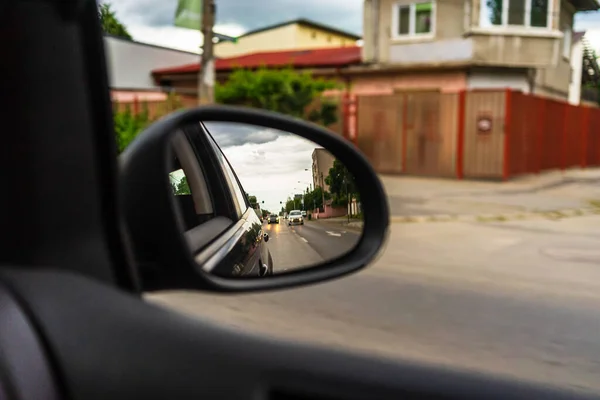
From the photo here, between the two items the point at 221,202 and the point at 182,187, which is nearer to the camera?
the point at 182,187

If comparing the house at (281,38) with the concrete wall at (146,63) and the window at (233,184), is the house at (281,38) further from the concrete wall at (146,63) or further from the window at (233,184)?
the window at (233,184)

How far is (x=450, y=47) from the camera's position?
18984 mm

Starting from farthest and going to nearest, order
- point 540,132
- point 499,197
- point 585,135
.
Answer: point 540,132, point 499,197, point 585,135

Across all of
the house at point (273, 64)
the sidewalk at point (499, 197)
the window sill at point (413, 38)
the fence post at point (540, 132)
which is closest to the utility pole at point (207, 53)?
the sidewalk at point (499, 197)

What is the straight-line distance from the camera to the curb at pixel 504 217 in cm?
560

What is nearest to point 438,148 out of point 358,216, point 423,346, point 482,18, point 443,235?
point 482,18

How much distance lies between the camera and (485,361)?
346cm

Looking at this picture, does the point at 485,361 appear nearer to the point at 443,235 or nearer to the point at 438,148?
the point at 443,235

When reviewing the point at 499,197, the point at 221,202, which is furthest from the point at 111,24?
the point at 499,197

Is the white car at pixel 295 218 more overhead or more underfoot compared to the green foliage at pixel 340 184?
more underfoot

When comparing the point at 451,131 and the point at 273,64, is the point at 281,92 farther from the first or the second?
the point at 451,131

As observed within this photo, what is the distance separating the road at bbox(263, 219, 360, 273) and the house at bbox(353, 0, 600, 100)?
16504 millimetres

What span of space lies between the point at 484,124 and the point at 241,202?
14729 mm

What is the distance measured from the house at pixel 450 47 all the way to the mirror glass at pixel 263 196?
1650 centimetres
